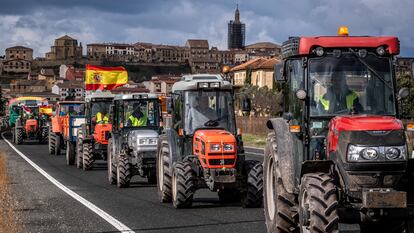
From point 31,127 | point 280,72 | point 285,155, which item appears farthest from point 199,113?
point 31,127

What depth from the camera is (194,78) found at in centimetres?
1633

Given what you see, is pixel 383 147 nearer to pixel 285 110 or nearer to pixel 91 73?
pixel 285 110

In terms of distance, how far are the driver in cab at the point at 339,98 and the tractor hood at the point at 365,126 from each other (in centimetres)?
36

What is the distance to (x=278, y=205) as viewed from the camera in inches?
410

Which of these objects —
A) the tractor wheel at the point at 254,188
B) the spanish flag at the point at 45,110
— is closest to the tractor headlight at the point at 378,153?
the tractor wheel at the point at 254,188

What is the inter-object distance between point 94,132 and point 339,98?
1879 centimetres

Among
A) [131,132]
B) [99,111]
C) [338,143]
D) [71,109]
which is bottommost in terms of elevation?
[131,132]

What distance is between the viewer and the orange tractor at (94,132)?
88.6ft

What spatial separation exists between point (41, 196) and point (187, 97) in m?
4.68

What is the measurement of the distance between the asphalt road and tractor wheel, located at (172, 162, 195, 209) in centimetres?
20

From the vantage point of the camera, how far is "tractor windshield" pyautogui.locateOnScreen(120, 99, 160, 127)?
Answer: 72.5 feet

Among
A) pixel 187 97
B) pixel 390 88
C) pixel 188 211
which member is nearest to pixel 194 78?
pixel 187 97

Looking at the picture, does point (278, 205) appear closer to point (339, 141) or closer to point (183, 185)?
point (339, 141)

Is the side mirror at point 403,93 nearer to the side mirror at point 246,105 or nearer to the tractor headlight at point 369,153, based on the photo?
the tractor headlight at point 369,153
